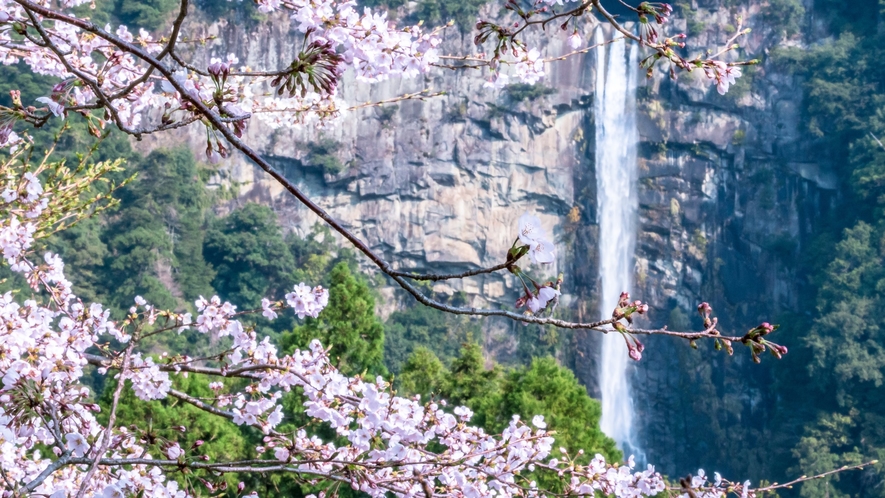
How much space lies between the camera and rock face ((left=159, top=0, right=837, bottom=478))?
1003 inches

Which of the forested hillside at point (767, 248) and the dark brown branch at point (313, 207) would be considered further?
the forested hillside at point (767, 248)

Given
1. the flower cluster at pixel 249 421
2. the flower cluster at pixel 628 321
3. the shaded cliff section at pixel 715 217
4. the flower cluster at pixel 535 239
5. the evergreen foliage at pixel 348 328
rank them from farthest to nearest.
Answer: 1. the shaded cliff section at pixel 715 217
2. the evergreen foliage at pixel 348 328
3. the flower cluster at pixel 249 421
4. the flower cluster at pixel 628 321
5. the flower cluster at pixel 535 239

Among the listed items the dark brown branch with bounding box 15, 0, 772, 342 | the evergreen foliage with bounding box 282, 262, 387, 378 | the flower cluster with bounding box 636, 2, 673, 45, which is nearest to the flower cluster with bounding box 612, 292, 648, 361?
the dark brown branch with bounding box 15, 0, 772, 342

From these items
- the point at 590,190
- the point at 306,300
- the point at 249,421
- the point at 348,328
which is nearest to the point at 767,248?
the point at 590,190

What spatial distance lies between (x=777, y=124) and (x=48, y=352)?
26.6 meters

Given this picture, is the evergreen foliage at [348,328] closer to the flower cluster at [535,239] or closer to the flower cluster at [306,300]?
the flower cluster at [306,300]

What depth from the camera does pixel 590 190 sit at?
26.6 metres

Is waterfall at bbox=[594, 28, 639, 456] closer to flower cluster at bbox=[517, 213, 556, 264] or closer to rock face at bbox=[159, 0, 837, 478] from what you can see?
rock face at bbox=[159, 0, 837, 478]

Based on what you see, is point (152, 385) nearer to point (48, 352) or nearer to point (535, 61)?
point (48, 352)

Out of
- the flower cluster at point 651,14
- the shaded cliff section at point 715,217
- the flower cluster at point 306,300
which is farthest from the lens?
the shaded cliff section at point 715,217

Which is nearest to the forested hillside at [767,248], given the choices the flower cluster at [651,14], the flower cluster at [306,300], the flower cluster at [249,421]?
the flower cluster at [306,300]

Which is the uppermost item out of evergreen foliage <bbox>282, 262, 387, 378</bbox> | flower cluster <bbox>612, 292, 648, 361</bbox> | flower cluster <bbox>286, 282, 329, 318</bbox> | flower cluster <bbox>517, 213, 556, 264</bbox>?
flower cluster <bbox>517, 213, 556, 264</bbox>

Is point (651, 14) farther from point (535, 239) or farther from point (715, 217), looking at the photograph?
Answer: point (715, 217)

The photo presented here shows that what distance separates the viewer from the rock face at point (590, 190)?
1003 inches
